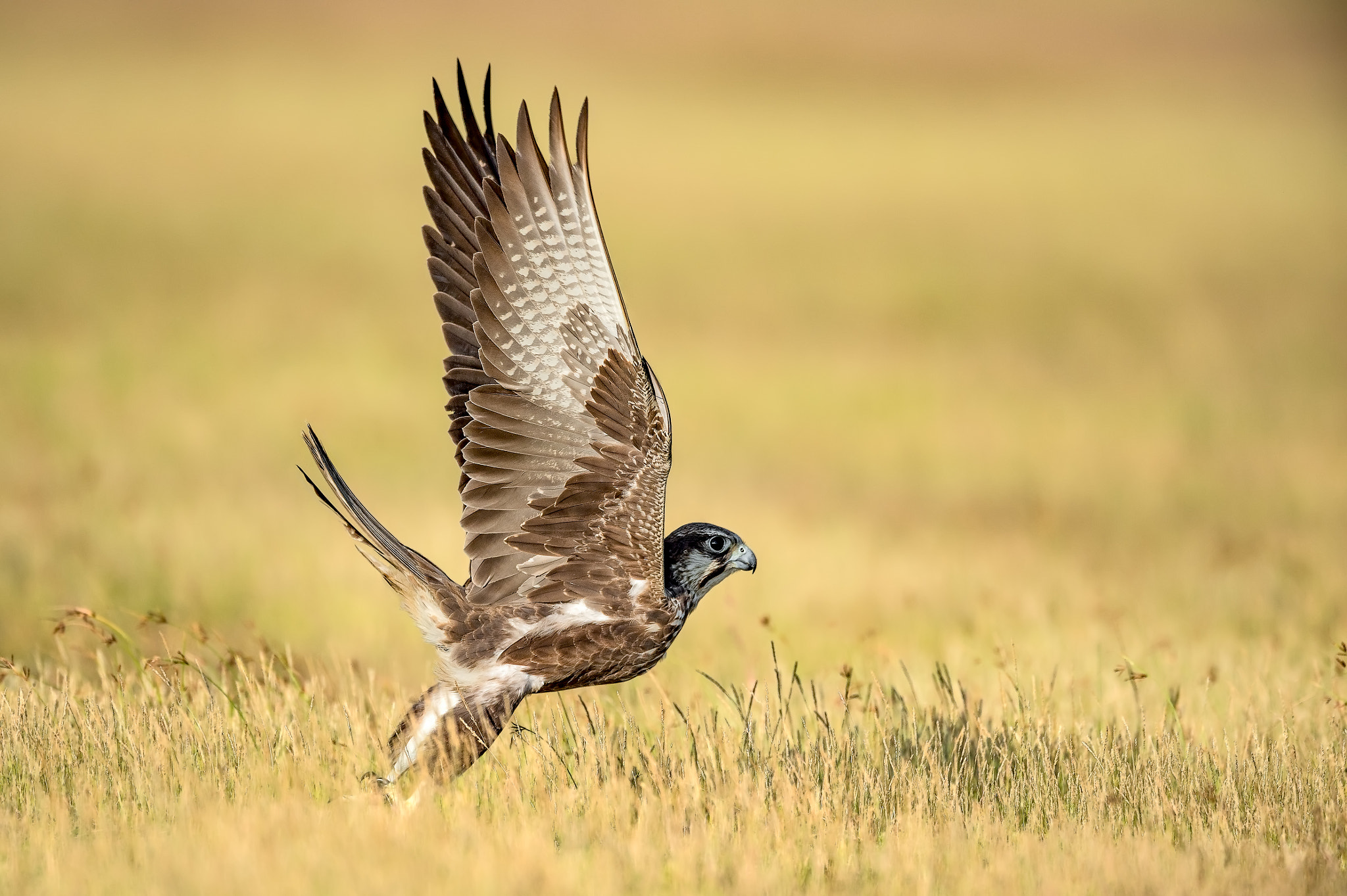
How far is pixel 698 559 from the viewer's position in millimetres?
5422

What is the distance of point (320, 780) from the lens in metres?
4.84

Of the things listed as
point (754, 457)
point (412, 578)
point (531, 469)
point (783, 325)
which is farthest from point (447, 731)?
point (783, 325)

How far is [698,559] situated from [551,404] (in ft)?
3.10

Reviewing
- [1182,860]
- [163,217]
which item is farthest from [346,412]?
[1182,860]

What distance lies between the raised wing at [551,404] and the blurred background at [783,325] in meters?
1.72

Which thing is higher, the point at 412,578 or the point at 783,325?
the point at 783,325

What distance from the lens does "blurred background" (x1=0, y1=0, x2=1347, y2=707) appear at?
972 cm

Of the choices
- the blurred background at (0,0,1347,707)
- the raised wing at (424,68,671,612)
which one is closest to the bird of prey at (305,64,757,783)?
the raised wing at (424,68,671,612)

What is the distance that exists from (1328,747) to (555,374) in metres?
3.52

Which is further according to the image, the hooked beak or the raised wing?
the hooked beak

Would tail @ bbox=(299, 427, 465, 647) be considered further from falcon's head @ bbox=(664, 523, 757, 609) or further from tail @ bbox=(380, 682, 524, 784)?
falcon's head @ bbox=(664, 523, 757, 609)

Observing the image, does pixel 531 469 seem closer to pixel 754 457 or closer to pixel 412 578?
pixel 412 578

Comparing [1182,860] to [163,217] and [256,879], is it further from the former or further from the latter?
[163,217]

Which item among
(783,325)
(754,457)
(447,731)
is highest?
(783,325)
